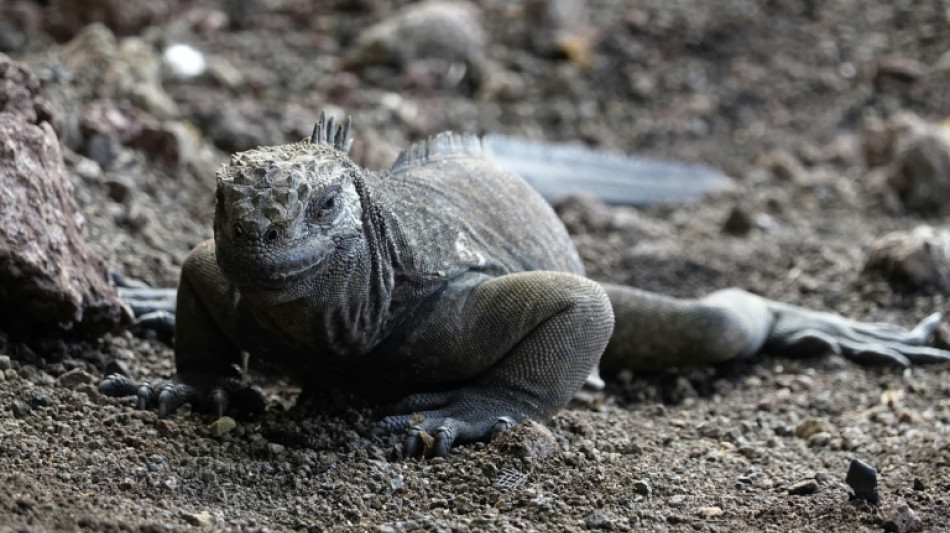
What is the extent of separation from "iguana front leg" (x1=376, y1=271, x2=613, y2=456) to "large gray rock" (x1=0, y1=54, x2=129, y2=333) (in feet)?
5.48

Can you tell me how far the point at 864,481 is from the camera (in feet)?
17.5

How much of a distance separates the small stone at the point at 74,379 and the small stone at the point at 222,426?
690 mm

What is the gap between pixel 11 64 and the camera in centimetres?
677

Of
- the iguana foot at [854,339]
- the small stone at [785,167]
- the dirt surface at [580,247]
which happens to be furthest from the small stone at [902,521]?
the small stone at [785,167]

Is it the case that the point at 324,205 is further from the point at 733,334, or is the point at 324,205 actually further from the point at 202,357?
the point at 733,334

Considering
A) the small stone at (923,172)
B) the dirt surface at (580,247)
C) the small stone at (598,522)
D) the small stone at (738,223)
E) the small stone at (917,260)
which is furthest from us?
the small stone at (923,172)

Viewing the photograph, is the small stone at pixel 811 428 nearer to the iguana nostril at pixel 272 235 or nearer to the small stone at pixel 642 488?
the small stone at pixel 642 488

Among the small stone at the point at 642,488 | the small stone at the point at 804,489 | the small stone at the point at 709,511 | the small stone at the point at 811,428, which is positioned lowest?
the small stone at the point at 811,428

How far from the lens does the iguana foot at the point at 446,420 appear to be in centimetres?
568

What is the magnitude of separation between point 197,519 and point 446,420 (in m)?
1.44

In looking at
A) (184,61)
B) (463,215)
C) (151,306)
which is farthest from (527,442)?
(184,61)

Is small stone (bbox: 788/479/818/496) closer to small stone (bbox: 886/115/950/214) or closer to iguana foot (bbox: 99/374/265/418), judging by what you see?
iguana foot (bbox: 99/374/265/418)

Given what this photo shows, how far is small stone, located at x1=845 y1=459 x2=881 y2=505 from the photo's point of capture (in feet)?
17.5

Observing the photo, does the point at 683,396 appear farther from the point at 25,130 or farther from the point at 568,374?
the point at 25,130
